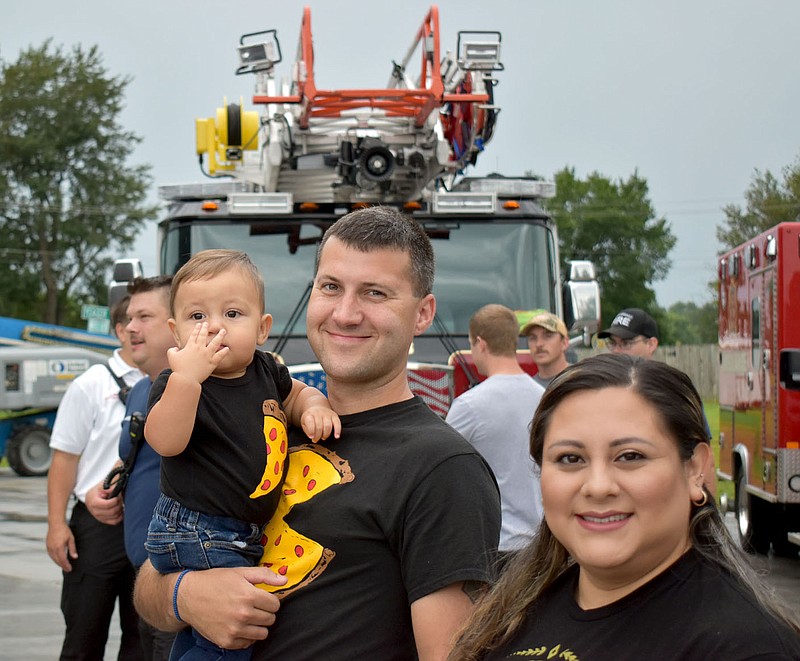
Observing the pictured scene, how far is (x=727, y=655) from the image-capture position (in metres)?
1.94

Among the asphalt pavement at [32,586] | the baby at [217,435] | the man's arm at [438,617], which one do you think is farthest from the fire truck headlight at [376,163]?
the man's arm at [438,617]

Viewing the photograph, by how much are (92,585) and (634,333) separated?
408 cm

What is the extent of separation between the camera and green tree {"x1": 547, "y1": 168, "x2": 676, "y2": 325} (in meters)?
89.4

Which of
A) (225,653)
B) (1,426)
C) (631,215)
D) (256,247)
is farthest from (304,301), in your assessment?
(631,215)

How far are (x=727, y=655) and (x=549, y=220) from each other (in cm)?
711

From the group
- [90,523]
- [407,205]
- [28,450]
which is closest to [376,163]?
[407,205]

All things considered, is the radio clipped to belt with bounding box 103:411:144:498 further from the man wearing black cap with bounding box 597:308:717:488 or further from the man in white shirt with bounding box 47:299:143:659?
the man wearing black cap with bounding box 597:308:717:488

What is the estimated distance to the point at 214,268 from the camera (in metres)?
3.20

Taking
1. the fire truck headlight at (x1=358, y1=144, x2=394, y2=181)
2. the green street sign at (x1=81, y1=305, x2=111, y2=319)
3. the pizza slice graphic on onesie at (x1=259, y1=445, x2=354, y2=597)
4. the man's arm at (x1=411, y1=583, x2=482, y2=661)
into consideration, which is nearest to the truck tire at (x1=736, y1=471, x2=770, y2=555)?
the fire truck headlight at (x1=358, y1=144, x2=394, y2=181)

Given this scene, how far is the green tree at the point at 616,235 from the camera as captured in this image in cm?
8944

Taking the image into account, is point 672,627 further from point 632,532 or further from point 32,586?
point 32,586

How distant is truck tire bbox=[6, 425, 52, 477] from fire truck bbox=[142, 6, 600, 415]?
43.4 feet

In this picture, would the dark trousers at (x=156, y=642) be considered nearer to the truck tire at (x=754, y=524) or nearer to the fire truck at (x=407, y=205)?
the fire truck at (x=407, y=205)

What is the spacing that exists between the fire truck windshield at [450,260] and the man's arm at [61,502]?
284cm
